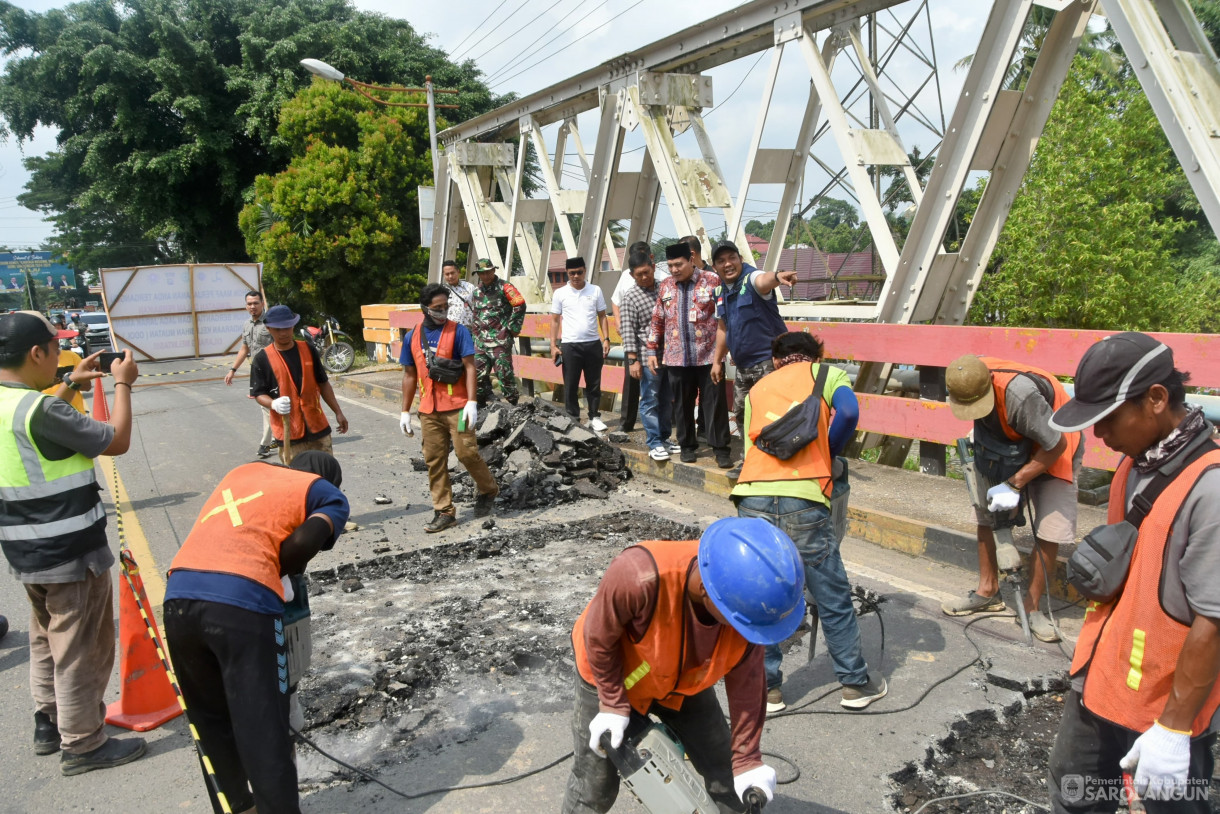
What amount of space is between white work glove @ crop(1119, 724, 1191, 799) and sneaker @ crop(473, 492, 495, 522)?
5668 mm

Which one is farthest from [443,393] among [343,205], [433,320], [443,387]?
[343,205]

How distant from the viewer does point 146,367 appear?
22.0 meters

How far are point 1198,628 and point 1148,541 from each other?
225 millimetres

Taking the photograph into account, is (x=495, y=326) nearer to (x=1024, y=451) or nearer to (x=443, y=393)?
(x=443, y=393)

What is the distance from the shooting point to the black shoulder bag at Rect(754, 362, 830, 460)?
3.67 metres

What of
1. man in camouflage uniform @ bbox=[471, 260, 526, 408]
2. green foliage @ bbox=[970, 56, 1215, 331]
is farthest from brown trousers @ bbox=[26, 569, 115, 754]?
green foliage @ bbox=[970, 56, 1215, 331]

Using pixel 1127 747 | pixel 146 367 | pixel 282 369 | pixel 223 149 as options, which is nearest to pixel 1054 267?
pixel 282 369

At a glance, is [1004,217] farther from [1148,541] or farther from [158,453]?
[158,453]

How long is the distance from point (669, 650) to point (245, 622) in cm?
135

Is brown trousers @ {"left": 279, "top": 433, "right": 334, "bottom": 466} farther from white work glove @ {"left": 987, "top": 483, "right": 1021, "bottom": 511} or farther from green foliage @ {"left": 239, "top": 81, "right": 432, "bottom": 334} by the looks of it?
green foliage @ {"left": 239, "top": 81, "right": 432, "bottom": 334}

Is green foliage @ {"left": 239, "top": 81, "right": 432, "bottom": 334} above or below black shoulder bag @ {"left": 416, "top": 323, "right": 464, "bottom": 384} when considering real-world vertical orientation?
above

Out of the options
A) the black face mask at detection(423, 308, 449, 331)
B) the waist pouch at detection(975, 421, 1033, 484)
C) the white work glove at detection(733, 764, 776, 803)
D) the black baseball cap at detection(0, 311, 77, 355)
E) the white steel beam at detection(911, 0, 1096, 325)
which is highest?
the white steel beam at detection(911, 0, 1096, 325)

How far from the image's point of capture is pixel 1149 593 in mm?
2074

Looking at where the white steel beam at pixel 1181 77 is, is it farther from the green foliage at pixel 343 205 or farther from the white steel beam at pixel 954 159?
the green foliage at pixel 343 205
